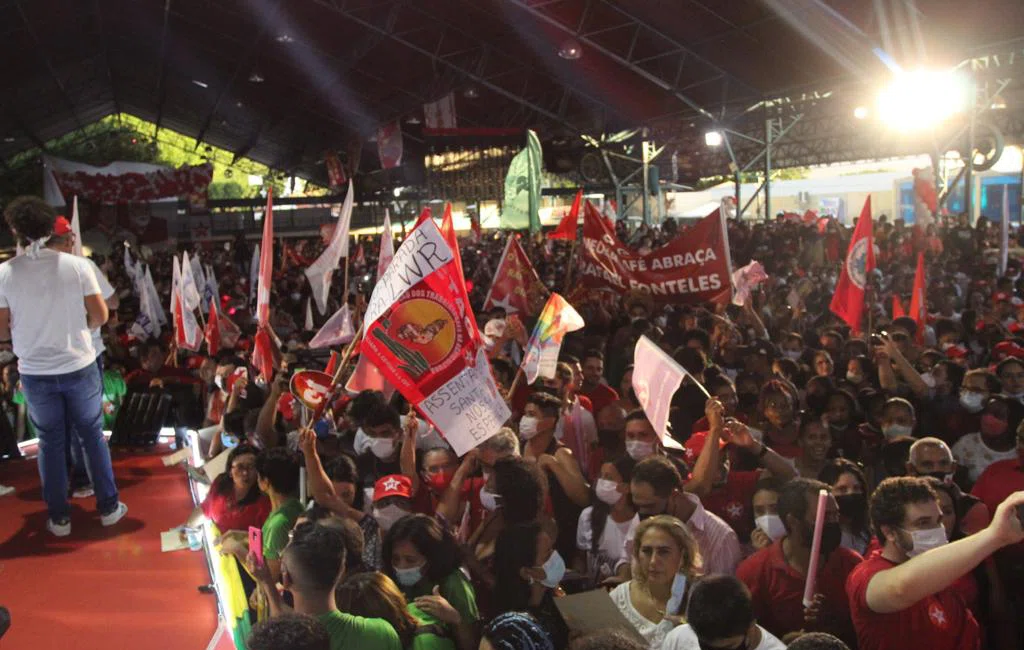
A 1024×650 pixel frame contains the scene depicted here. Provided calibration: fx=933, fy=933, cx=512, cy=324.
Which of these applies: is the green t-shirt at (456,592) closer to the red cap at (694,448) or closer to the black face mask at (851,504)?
the black face mask at (851,504)

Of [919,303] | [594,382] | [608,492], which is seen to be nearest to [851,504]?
[608,492]

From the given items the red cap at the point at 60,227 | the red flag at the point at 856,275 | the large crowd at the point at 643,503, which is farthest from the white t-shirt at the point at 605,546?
the red flag at the point at 856,275

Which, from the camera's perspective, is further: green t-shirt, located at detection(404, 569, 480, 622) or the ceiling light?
the ceiling light

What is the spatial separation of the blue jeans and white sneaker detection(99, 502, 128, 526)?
0.45ft

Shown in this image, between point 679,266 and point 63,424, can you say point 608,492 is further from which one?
point 679,266

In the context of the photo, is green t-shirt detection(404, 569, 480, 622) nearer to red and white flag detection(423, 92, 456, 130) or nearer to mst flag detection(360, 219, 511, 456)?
mst flag detection(360, 219, 511, 456)

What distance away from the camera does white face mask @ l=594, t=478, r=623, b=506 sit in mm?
4031

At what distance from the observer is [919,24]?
12.9 metres

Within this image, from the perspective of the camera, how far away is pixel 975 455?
495cm

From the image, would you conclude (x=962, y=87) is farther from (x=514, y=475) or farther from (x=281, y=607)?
(x=281, y=607)

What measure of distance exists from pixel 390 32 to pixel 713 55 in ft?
22.4

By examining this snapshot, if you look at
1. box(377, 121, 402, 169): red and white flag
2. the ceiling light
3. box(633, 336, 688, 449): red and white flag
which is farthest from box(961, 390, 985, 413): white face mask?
box(377, 121, 402, 169): red and white flag

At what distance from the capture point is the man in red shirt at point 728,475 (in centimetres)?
414

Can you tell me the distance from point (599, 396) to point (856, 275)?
2441mm
